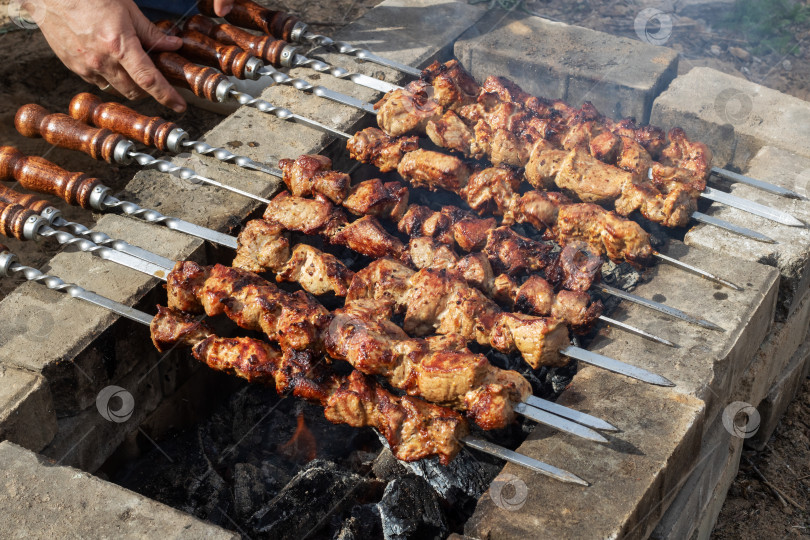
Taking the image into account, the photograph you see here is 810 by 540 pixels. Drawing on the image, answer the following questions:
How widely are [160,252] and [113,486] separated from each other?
1.32 meters

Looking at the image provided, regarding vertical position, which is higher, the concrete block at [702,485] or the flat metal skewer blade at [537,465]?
the flat metal skewer blade at [537,465]

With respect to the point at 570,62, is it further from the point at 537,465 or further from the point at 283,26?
the point at 537,465

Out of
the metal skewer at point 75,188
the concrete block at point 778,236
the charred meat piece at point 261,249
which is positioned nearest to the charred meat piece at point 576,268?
the concrete block at point 778,236

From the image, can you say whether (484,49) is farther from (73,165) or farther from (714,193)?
(73,165)

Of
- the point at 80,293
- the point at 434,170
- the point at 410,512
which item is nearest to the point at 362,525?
the point at 410,512

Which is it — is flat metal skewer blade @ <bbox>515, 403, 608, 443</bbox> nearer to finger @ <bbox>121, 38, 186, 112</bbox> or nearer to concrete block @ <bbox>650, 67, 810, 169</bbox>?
concrete block @ <bbox>650, 67, 810, 169</bbox>

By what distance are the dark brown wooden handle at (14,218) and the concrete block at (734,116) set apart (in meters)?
3.68

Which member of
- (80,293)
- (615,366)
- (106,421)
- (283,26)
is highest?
(283,26)

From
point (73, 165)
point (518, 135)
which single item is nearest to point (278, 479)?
point (518, 135)

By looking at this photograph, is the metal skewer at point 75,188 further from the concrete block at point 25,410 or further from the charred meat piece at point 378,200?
Result: the concrete block at point 25,410

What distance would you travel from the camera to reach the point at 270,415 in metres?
3.74

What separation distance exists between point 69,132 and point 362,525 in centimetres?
270

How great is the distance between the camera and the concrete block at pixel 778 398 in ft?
13.4

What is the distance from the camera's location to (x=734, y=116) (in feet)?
14.6
